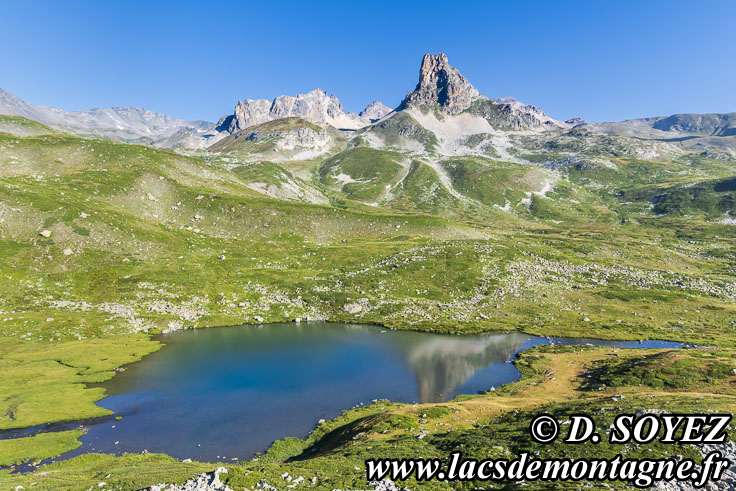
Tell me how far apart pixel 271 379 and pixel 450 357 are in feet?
118

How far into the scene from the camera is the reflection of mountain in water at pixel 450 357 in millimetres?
58062

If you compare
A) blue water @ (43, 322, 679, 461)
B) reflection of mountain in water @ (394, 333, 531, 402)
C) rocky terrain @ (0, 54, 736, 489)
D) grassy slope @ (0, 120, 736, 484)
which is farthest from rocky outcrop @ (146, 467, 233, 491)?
reflection of mountain in water @ (394, 333, 531, 402)

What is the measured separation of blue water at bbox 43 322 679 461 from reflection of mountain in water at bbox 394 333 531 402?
0.22 metres

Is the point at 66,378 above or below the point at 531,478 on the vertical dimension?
below

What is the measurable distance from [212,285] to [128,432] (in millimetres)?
62152

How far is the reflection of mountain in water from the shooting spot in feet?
190

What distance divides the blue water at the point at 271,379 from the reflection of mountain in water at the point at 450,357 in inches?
8.5

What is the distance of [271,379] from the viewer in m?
58.1

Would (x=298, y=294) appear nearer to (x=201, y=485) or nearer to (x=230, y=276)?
(x=230, y=276)

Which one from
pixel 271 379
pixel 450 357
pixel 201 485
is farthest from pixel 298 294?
pixel 201 485

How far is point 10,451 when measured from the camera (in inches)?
1452

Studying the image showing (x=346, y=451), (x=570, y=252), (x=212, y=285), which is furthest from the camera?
(x=570, y=252)

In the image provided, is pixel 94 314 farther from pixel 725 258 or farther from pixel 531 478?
pixel 725 258

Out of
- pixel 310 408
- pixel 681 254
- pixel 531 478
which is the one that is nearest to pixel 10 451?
pixel 310 408
